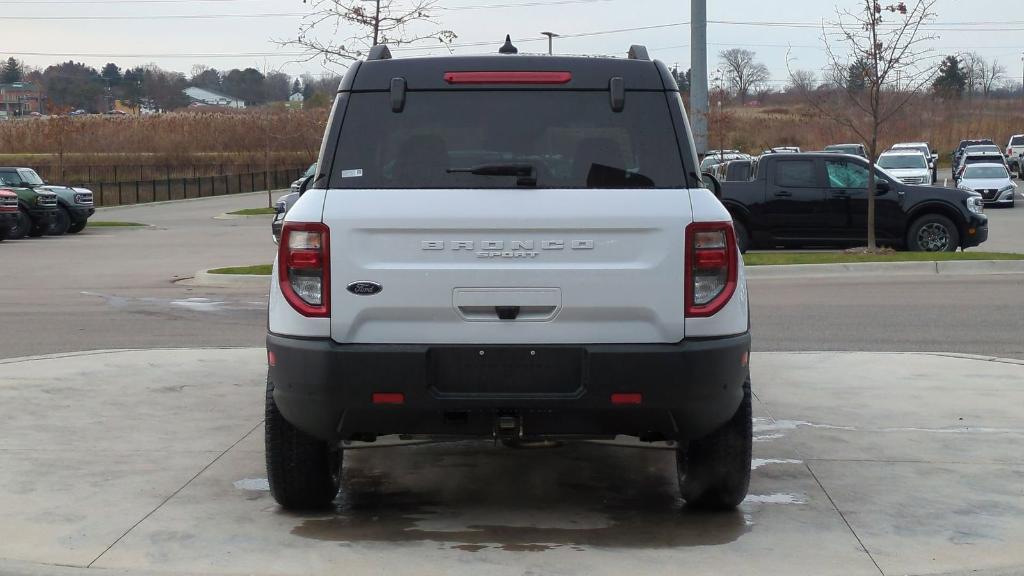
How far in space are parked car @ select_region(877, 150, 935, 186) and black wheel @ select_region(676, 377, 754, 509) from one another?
34.3 metres

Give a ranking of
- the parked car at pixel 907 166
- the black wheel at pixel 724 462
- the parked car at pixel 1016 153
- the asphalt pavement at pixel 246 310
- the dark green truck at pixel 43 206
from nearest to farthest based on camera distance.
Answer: the black wheel at pixel 724 462, the asphalt pavement at pixel 246 310, the dark green truck at pixel 43 206, the parked car at pixel 907 166, the parked car at pixel 1016 153

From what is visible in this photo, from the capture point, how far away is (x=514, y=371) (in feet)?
16.8

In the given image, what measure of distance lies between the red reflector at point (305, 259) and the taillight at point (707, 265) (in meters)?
1.48

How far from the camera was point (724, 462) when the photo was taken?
5.77m

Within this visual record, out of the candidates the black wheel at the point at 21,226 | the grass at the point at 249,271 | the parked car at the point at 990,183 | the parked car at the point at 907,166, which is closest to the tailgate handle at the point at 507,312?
the grass at the point at 249,271

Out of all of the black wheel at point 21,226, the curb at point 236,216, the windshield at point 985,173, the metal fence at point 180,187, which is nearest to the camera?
the black wheel at point 21,226

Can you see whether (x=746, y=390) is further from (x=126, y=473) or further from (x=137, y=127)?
(x=137, y=127)

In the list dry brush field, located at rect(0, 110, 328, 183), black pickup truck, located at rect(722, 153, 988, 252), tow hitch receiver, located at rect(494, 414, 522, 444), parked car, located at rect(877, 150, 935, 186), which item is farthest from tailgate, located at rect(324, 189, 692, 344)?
dry brush field, located at rect(0, 110, 328, 183)

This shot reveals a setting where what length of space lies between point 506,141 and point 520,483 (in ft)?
6.74

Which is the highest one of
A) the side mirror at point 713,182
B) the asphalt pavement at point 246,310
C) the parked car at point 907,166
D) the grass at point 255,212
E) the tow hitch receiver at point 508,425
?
the parked car at point 907,166

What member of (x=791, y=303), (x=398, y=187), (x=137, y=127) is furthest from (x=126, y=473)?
(x=137, y=127)

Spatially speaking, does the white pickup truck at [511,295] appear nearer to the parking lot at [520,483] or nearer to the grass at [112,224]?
the parking lot at [520,483]

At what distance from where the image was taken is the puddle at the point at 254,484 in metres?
6.48

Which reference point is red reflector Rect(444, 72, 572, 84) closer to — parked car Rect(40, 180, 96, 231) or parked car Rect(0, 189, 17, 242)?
parked car Rect(0, 189, 17, 242)
